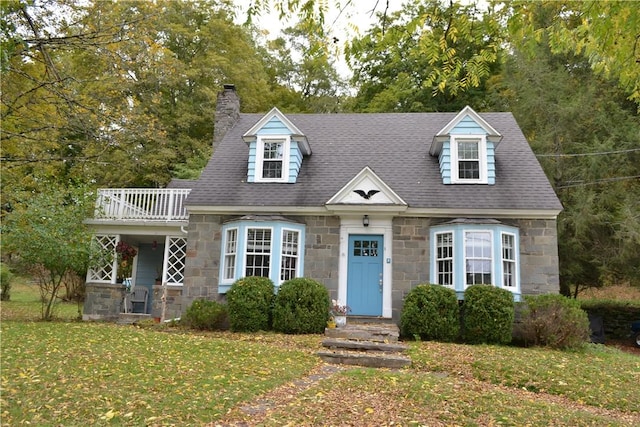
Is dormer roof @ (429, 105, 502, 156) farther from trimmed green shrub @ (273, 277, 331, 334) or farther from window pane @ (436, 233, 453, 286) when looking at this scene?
trimmed green shrub @ (273, 277, 331, 334)

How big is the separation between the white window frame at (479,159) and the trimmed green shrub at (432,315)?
3.46 meters

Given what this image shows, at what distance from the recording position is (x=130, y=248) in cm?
1484

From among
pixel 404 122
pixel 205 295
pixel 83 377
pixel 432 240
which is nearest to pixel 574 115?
pixel 404 122

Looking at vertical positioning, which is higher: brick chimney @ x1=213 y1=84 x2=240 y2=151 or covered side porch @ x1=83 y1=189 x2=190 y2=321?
brick chimney @ x1=213 y1=84 x2=240 y2=151

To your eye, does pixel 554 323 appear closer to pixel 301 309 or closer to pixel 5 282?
pixel 301 309

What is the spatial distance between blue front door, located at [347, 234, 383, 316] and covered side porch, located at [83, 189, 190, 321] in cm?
536

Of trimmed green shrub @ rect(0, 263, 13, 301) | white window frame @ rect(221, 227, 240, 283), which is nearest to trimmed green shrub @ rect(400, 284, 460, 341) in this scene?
white window frame @ rect(221, 227, 240, 283)

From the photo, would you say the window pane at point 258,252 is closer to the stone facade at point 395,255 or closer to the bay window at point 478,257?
the stone facade at point 395,255

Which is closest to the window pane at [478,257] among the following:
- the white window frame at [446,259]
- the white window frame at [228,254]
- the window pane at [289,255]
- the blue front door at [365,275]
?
the white window frame at [446,259]

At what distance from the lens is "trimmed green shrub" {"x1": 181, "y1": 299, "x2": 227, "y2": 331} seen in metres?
11.6

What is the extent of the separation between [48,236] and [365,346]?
27.3ft

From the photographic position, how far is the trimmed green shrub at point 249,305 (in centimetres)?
1130

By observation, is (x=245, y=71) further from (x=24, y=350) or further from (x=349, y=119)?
(x=24, y=350)

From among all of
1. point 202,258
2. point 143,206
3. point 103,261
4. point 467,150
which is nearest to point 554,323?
point 467,150
